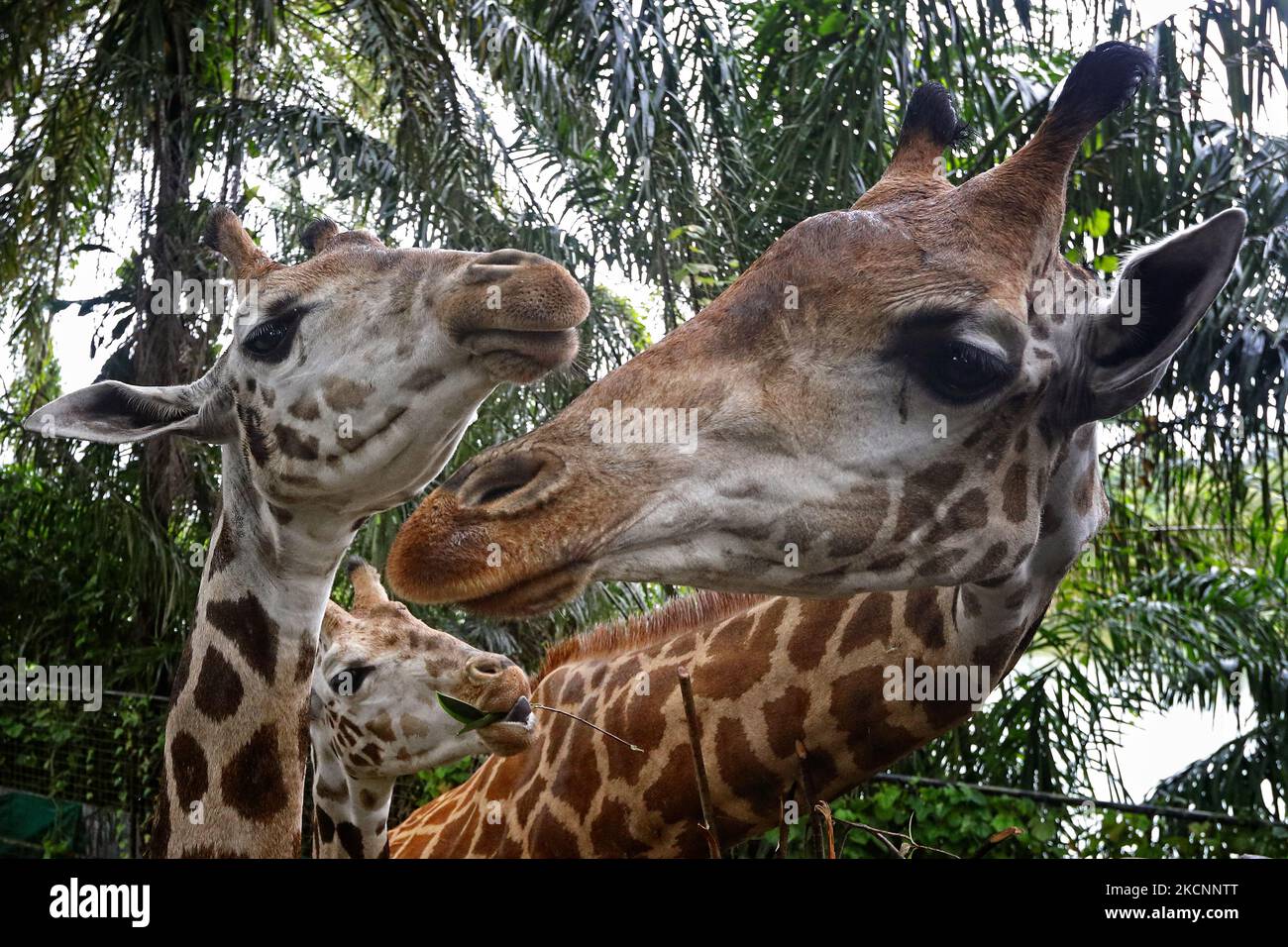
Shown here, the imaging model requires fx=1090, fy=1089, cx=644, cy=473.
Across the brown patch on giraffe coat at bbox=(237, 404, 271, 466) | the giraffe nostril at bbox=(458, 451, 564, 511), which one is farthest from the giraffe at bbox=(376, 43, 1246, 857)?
the brown patch on giraffe coat at bbox=(237, 404, 271, 466)

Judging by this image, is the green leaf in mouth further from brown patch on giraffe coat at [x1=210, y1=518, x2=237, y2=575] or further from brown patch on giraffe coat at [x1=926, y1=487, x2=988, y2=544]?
brown patch on giraffe coat at [x1=926, y1=487, x2=988, y2=544]

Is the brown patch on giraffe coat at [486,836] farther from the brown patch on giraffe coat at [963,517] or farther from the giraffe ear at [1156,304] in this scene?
the giraffe ear at [1156,304]

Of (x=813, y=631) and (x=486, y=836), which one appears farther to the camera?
(x=486, y=836)

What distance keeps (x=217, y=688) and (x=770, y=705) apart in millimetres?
776

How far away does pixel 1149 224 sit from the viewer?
2553mm

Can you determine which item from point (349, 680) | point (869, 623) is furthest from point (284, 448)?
point (869, 623)

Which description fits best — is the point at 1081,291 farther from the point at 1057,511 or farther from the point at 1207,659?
the point at 1207,659

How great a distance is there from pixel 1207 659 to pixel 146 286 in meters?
3.52

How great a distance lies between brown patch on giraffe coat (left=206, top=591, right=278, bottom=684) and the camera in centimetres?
152

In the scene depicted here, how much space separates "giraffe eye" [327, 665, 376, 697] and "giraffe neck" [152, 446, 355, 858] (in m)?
0.14

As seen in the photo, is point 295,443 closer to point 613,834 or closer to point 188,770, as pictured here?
point 188,770

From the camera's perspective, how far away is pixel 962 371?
111 centimetres

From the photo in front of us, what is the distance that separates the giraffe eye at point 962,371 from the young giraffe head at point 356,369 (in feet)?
1.40
